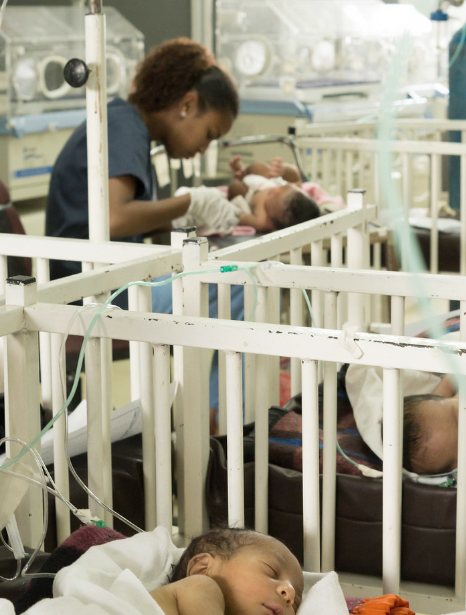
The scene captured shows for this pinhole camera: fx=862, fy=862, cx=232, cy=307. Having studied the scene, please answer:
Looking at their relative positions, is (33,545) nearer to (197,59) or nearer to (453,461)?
(453,461)

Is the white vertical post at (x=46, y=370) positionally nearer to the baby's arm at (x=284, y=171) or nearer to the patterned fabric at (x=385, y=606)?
the patterned fabric at (x=385, y=606)

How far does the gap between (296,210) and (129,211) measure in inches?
24.6

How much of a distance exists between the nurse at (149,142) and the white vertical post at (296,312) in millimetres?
579

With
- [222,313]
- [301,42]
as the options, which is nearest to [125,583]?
[222,313]

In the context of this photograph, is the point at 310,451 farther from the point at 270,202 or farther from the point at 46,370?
the point at 270,202

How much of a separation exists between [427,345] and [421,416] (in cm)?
47

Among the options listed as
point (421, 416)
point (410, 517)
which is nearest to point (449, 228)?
point (421, 416)

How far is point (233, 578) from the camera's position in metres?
0.95

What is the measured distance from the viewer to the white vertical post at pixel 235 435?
3.24 feet

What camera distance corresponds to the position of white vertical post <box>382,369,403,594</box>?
93 cm

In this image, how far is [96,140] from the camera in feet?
4.84

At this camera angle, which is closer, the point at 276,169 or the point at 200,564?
the point at 200,564

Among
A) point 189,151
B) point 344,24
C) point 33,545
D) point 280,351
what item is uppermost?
point 344,24

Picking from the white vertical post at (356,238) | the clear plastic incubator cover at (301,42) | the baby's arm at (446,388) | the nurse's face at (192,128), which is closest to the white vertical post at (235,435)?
the baby's arm at (446,388)
